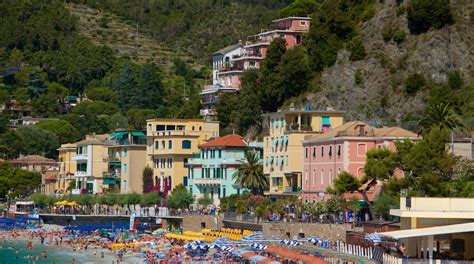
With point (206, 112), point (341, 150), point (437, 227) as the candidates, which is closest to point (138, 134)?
point (206, 112)

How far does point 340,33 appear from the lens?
395 feet

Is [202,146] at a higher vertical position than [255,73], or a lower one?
lower

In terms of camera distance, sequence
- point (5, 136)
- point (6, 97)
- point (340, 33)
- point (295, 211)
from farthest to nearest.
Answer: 1. point (6, 97)
2. point (5, 136)
3. point (340, 33)
4. point (295, 211)

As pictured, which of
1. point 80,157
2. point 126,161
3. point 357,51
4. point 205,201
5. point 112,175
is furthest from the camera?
point 80,157

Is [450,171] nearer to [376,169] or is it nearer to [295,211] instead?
[376,169]

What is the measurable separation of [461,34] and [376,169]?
134 feet

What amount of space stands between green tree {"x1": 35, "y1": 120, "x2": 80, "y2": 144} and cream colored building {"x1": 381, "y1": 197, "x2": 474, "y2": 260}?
116 meters

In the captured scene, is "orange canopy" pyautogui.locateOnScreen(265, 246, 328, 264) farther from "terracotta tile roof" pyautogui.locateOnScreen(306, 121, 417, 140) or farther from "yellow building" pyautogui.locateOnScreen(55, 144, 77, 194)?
"yellow building" pyautogui.locateOnScreen(55, 144, 77, 194)

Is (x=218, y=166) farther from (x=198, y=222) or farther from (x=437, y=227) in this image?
(x=437, y=227)

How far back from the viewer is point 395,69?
113625 mm

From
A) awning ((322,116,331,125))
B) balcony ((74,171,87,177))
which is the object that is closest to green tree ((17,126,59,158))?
balcony ((74,171,87,177))

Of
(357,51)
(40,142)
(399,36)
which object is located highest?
(399,36)

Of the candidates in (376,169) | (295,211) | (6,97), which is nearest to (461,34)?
(295,211)

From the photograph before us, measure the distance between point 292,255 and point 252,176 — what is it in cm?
3313
